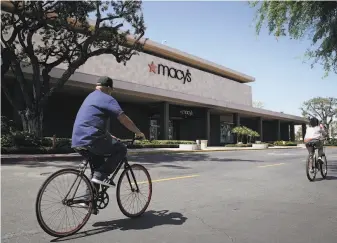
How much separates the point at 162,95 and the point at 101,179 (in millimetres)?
28412

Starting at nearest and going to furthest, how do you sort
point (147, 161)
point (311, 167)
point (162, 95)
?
point (311, 167), point (147, 161), point (162, 95)

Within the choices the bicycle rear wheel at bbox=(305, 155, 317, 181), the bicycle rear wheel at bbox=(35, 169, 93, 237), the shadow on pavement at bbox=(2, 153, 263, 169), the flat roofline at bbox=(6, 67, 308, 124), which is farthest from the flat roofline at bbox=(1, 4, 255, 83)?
the bicycle rear wheel at bbox=(35, 169, 93, 237)

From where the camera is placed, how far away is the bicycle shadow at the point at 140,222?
4.15m

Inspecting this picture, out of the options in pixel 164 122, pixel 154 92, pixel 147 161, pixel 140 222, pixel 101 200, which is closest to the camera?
pixel 101 200

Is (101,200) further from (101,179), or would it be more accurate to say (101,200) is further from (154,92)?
(154,92)

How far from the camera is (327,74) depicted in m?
14.0

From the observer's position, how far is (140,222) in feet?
15.4

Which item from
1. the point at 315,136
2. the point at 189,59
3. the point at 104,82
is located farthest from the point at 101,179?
the point at 189,59

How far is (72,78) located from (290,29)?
16480 mm

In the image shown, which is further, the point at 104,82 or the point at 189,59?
the point at 189,59

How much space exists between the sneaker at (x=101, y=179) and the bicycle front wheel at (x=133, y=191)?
392 millimetres

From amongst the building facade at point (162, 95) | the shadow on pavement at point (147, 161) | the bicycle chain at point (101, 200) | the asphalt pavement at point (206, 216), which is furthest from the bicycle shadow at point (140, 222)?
the building facade at point (162, 95)

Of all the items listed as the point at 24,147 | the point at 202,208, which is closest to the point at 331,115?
the point at 24,147

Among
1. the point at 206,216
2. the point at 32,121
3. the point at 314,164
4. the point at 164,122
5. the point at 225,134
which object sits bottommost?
the point at 206,216
